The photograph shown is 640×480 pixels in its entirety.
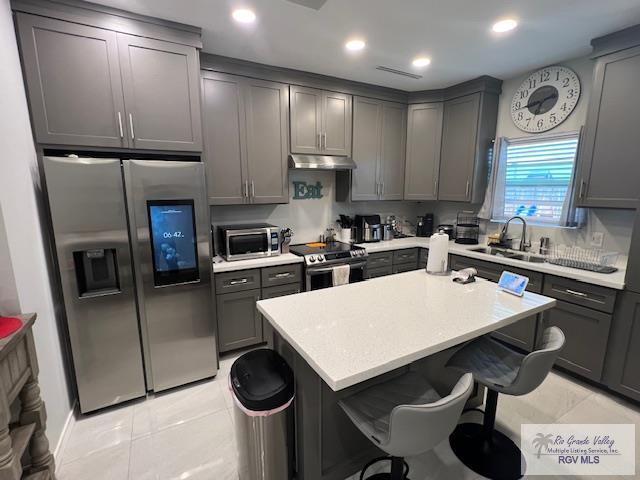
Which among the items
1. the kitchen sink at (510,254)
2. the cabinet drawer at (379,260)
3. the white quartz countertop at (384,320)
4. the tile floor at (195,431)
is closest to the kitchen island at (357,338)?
the white quartz countertop at (384,320)

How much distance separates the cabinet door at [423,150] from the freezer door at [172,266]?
2565 millimetres

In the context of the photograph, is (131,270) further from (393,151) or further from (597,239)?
(597,239)

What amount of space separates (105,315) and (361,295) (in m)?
1.76

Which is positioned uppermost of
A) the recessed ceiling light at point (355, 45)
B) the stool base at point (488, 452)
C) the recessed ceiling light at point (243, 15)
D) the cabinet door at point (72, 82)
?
the recessed ceiling light at point (355, 45)

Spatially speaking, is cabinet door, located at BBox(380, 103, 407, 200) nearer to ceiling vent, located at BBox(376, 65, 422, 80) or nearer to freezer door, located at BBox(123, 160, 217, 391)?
ceiling vent, located at BBox(376, 65, 422, 80)

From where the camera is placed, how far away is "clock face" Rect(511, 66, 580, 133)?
2781 mm

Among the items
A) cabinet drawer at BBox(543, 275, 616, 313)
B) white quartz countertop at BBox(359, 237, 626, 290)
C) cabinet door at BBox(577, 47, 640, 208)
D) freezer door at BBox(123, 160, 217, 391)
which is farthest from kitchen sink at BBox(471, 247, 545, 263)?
freezer door at BBox(123, 160, 217, 391)

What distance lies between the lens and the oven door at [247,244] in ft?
8.96

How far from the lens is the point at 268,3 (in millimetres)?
1880

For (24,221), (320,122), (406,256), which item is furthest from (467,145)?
(24,221)

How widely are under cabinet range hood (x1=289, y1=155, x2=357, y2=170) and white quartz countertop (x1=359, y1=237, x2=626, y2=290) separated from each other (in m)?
0.96

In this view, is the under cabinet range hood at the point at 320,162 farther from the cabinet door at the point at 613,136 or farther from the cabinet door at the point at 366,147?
the cabinet door at the point at 613,136

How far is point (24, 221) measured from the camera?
64.9 inches

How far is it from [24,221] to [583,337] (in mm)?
3868
